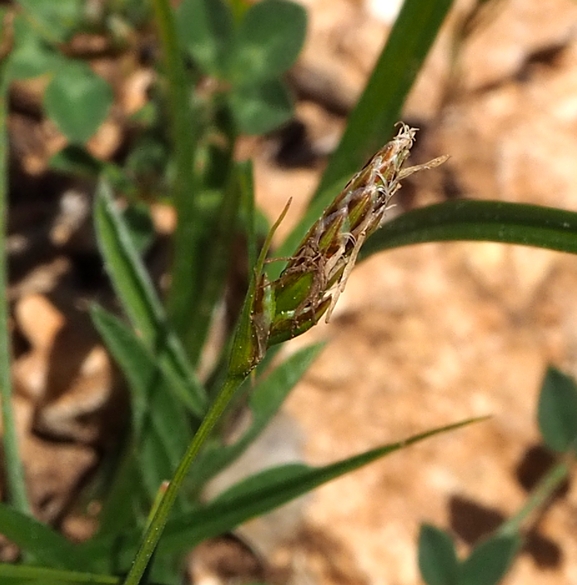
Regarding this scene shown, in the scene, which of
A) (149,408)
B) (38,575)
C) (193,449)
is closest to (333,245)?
(193,449)

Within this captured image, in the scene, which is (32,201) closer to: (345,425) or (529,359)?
(345,425)

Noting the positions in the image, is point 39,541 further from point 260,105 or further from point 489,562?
point 260,105

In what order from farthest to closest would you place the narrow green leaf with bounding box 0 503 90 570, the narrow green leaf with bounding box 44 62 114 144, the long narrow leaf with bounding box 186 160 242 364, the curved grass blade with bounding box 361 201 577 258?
1. the narrow green leaf with bounding box 44 62 114 144
2. the long narrow leaf with bounding box 186 160 242 364
3. the narrow green leaf with bounding box 0 503 90 570
4. the curved grass blade with bounding box 361 201 577 258

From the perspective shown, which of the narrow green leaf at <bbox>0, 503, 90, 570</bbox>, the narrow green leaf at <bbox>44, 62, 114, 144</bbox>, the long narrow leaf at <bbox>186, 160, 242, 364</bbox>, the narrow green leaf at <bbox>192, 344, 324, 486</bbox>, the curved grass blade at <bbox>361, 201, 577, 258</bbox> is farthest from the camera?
the narrow green leaf at <bbox>44, 62, 114, 144</bbox>

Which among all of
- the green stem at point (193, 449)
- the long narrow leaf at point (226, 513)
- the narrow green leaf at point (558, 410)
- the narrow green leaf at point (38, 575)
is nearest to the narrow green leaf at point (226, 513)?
the long narrow leaf at point (226, 513)

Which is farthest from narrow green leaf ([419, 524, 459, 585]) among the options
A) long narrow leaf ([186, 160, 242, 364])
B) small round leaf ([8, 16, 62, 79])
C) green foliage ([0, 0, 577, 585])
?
small round leaf ([8, 16, 62, 79])

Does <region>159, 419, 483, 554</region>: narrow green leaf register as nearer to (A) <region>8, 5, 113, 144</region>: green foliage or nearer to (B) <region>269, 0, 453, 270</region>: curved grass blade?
(B) <region>269, 0, 453, 270</region>: curved grass blade
